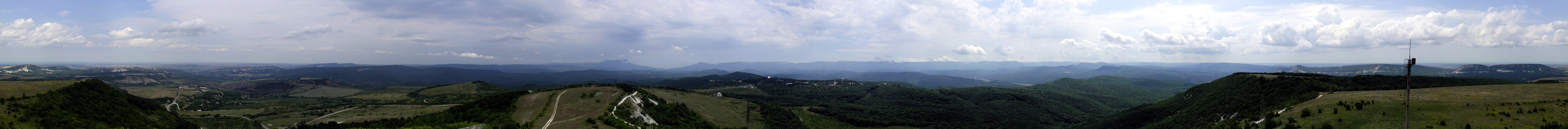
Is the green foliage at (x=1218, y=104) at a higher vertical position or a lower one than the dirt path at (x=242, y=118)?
higher

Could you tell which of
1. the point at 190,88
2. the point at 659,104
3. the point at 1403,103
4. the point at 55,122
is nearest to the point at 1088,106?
the point at 1403,103

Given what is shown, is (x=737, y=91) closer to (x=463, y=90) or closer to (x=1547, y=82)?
(x=463, y=90)

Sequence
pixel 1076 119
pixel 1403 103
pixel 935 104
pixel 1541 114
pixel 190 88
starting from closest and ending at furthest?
pixel 1541 114 < pixel 1403 103 < pixel 1076 119 < pixel 935 104 < pixel 190 88

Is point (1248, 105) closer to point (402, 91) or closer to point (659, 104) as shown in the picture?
point (659, 104)

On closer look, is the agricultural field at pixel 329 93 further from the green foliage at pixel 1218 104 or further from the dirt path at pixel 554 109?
the green foliage at pixel 1218 104

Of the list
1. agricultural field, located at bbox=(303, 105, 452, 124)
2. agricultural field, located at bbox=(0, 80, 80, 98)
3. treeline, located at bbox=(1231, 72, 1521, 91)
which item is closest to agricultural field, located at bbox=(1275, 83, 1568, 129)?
treeline, located at bbox=(1231, 72, 1521, 91)

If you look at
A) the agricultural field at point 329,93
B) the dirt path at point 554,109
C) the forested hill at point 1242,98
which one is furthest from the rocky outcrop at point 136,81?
the forested hill at point 1242,98

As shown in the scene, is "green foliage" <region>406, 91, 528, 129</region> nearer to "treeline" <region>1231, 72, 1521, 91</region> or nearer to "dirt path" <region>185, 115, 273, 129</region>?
"dirt path" <region>185, 115, 273, 129</region>
